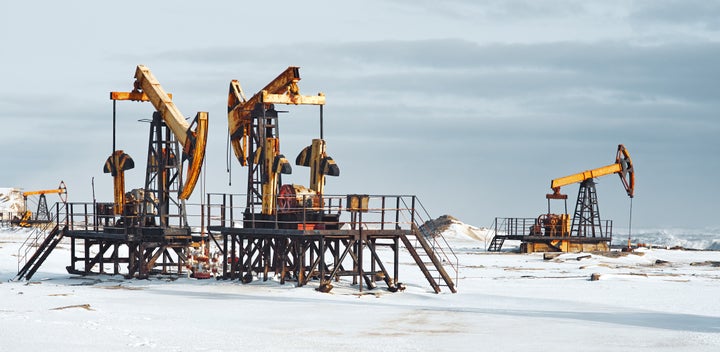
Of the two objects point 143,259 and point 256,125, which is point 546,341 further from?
point 143,259

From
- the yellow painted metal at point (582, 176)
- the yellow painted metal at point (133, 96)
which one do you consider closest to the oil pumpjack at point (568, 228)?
the yellow painted metal at point (582, 176)

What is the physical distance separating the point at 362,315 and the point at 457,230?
6311cm

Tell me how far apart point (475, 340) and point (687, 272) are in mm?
25676

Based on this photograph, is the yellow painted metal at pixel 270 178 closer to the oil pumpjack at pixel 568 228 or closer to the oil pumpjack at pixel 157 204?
the oil pumpjack at pixel 157 204

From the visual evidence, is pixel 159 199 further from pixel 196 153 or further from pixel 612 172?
pixel 612 172

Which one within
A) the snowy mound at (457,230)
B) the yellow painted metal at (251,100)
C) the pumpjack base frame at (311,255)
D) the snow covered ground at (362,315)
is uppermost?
the yellow painted metal at (251,100)

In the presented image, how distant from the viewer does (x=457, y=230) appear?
88.8 metres

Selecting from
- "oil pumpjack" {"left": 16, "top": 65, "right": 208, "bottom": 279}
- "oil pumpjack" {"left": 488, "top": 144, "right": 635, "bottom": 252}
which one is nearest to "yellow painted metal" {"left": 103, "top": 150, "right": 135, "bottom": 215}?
"oil pumpjack" {"left": 16, "top": 65, "right": 208, "bottom": 279}

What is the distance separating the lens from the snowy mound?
285 ft

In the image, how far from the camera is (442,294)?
104 ft

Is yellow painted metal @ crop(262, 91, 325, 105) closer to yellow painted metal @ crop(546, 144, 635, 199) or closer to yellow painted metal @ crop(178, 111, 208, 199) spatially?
yellow painted metal @ crop(178, 111, 208, 199)

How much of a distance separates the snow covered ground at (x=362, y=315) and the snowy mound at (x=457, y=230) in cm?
4632

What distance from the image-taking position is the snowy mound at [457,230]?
8700 centimetres

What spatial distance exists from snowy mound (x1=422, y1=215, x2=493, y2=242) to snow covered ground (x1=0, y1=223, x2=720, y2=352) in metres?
46.3
